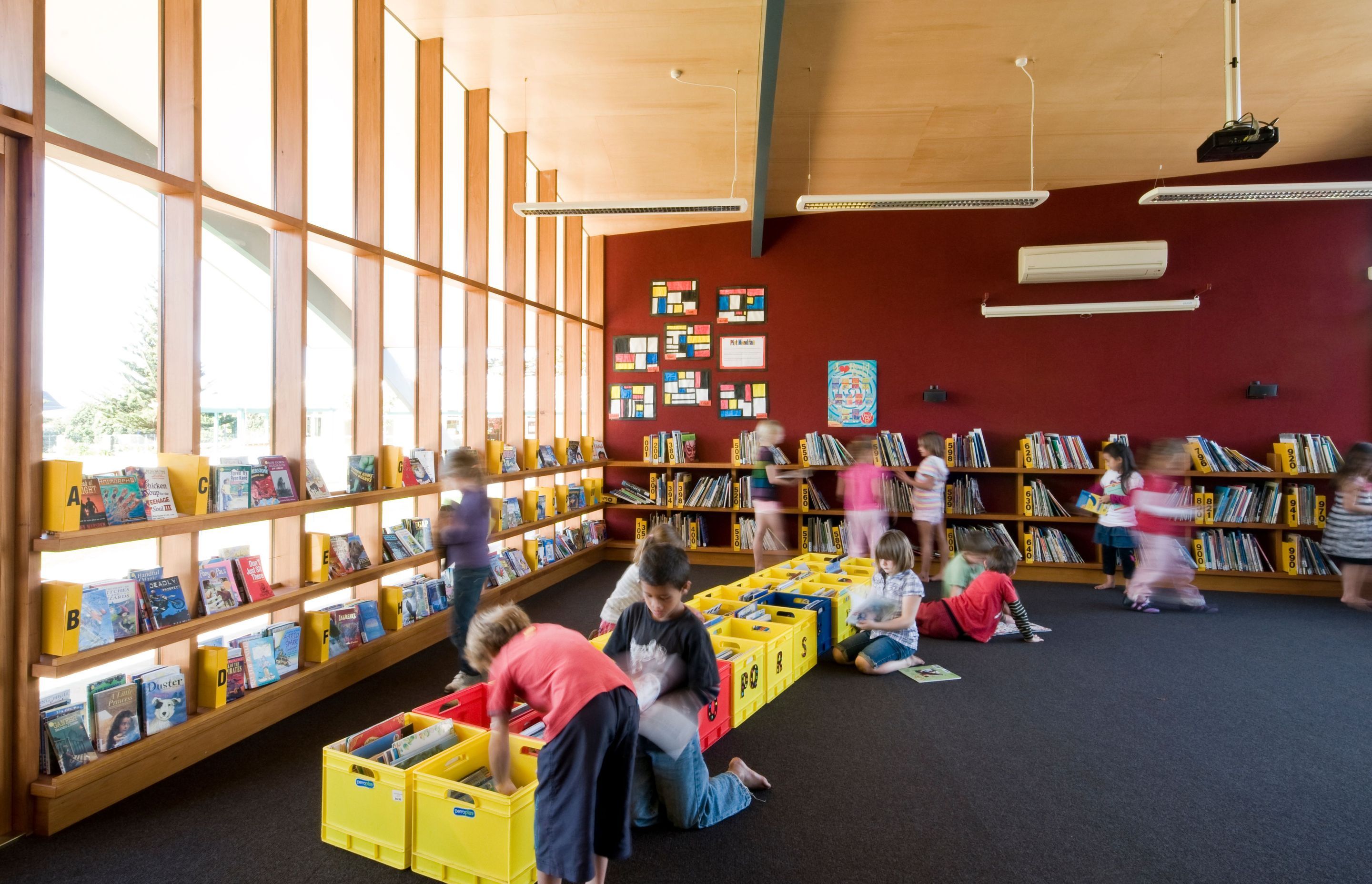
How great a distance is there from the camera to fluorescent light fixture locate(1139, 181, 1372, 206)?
4875 mm

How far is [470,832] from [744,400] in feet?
20.6

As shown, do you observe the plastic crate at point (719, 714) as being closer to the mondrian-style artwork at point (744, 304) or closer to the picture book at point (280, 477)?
the picture book at point (280, 477)

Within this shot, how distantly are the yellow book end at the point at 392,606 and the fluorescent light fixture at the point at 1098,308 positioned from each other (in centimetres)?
588

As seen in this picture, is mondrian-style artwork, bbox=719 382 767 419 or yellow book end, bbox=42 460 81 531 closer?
yellow book end, bbox=42 460 81 531

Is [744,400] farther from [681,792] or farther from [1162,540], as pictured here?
[681,792]

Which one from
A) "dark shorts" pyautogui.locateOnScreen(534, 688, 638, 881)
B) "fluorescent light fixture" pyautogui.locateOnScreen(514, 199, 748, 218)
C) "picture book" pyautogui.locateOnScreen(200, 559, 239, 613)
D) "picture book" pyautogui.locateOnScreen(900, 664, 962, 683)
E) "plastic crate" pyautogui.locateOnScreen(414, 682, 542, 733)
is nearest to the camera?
"dark shorts" pyautogui.locateOnScreen(534, 688, 638, 881)

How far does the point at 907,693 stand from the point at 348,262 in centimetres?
428

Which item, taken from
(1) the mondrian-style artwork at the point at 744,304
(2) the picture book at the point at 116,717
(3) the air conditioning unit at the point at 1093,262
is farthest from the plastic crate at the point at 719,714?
(3) the air conditioning unit at the point at 1093,262

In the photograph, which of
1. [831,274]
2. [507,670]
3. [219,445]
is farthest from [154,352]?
[831,274]

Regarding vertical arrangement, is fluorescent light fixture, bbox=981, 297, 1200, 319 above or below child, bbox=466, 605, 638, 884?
above

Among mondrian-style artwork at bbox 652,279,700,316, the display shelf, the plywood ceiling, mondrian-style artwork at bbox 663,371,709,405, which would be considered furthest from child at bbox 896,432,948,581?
the display shelf

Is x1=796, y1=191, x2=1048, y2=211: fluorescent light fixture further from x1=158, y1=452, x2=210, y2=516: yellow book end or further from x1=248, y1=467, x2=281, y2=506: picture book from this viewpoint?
x1=158, y1=452, x2=210, y2=516: yellow book end

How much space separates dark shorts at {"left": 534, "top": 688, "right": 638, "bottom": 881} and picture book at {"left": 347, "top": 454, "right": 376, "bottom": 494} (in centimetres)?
291

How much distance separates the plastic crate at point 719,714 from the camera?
3.21m
